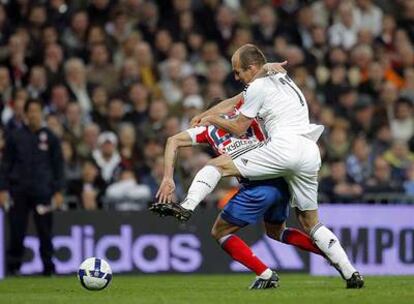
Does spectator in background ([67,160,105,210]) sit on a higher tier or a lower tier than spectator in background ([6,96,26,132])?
lower

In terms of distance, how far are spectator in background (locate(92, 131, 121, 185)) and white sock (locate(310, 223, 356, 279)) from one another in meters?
6.72

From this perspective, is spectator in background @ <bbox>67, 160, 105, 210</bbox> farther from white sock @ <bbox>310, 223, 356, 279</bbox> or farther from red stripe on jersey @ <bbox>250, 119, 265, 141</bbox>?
white sock @ <bbox>310, 223, 356, 279</bbox>

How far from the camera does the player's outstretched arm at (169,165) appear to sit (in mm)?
11148

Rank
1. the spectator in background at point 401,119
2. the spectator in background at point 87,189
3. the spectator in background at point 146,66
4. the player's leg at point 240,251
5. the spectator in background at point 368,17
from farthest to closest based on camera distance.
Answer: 1. the spectator in background at point 368,17
2. the spectator in background at point 401,119
3. the spectator in background at point 146,66
4. the spectator in background at point 87,189
5. the player's leg at point 240,251

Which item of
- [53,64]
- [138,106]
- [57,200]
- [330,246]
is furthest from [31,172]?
[330,246]

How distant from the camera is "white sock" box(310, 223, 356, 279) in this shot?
1138cm

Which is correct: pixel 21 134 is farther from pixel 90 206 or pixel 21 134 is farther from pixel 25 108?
pixel 90 206

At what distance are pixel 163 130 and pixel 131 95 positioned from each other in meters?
0.82

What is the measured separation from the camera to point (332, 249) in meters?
11.4

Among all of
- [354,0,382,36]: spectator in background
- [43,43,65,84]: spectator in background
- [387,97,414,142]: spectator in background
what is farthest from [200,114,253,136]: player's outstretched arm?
[354,0,382,36]: spectator in background

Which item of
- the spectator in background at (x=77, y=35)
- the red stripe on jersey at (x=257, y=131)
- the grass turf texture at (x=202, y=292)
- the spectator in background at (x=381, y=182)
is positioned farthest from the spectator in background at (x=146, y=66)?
the red stripe on jersey at (x=257, y=131)

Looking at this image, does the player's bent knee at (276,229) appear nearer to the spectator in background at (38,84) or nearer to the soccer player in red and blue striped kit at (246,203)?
the soccer player in red and blue striped kit at (246,203)

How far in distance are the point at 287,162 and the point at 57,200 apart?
20.4 feet

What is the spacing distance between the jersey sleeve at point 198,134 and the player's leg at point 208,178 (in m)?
0.35
